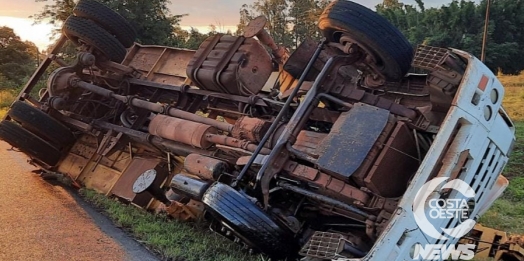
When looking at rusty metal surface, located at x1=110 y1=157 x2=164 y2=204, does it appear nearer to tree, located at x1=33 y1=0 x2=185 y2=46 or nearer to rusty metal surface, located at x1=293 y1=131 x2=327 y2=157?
rusty metal surface, located at x1=293 y1=131 x2=327 y2=157

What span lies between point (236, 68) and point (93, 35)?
2439 mm

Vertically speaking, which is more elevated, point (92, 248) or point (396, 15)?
point (396, 15)

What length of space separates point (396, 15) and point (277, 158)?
92.1ft

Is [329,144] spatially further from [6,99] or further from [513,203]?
[6,99]

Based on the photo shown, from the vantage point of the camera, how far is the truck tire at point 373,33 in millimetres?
3836

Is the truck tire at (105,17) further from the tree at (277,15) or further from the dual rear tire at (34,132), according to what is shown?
the tree at (277,15)

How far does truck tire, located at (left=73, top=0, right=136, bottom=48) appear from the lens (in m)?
6.84

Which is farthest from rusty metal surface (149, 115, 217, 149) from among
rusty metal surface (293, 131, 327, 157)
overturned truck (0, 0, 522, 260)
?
rusty metal surface (293, 131, 327, 157)

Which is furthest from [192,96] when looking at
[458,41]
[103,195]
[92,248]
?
[458,41]

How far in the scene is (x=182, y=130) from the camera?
17.0 ft

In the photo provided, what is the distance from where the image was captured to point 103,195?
6.06m

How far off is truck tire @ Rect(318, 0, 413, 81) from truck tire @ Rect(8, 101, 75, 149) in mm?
4345

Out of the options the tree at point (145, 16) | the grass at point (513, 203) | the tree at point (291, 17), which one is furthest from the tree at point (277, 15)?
the grass at point (513, 203)

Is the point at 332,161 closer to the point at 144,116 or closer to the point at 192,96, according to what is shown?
the point at 192,96
